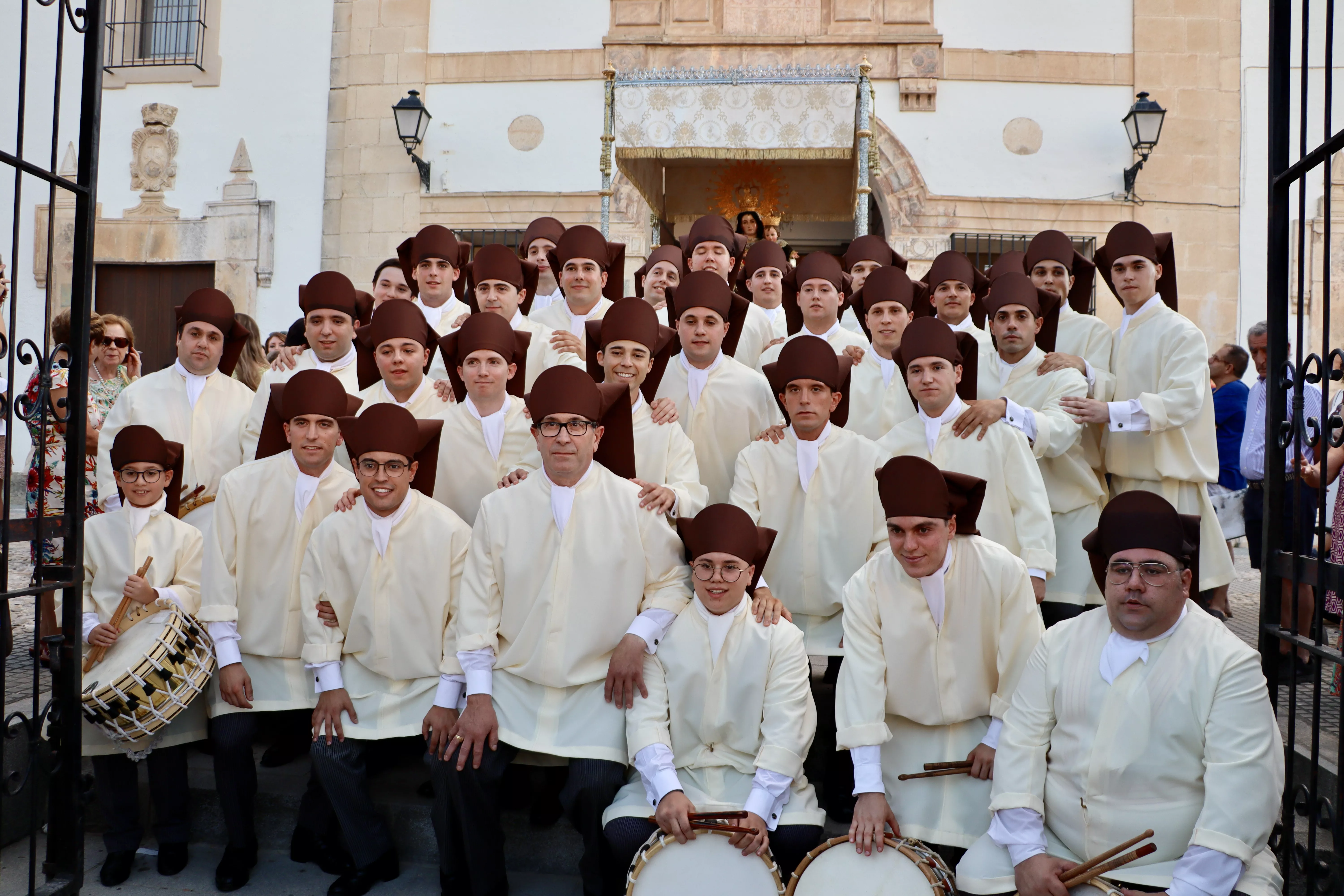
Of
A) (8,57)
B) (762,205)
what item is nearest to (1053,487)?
(762,205)

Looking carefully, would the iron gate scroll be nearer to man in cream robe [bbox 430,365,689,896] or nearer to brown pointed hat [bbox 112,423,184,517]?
brown pointed hat [bbox 112,423,184,517]

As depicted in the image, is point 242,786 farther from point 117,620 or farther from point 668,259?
point 668,259

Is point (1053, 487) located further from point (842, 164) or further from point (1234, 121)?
point (1234, 121)

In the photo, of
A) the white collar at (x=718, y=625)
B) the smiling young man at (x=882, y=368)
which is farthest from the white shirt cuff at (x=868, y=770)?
the smiling young man at (x=882, y=368)

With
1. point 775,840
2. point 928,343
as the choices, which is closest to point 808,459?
point 928,343

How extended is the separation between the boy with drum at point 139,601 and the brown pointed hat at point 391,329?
100 centimetres

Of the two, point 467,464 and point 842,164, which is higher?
point 842,164

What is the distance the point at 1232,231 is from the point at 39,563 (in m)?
11.9

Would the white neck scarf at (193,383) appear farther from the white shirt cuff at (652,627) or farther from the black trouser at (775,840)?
the black trouser at (775,840)

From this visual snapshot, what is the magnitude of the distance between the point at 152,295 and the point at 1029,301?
11.8 metres

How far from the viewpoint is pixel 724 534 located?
12.0 feet

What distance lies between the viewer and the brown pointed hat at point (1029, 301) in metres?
5.04

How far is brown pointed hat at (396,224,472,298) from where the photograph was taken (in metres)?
6.64

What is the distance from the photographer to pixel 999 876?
3145mm
